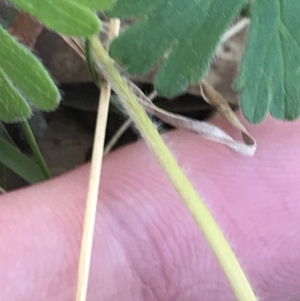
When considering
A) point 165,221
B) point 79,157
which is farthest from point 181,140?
point 79,157

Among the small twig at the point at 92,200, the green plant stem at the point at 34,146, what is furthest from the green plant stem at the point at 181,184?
the green plant stem at the point at 34,146

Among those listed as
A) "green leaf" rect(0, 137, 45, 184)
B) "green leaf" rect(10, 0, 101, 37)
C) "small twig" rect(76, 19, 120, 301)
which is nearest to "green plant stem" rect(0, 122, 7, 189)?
"green leaf" rect(0, 137, 45, 184)

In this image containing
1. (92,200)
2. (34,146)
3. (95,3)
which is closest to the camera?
(95,3)

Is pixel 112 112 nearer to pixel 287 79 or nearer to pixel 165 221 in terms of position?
pixel 165 221

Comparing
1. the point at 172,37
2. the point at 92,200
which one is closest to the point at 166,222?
the point at 92,200

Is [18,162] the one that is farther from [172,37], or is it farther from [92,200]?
[172,37]

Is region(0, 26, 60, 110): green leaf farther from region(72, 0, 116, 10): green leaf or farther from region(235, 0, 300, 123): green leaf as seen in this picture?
region(235, 0, 300, 123): green leaf

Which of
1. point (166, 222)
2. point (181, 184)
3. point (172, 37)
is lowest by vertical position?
point (166, 222)
